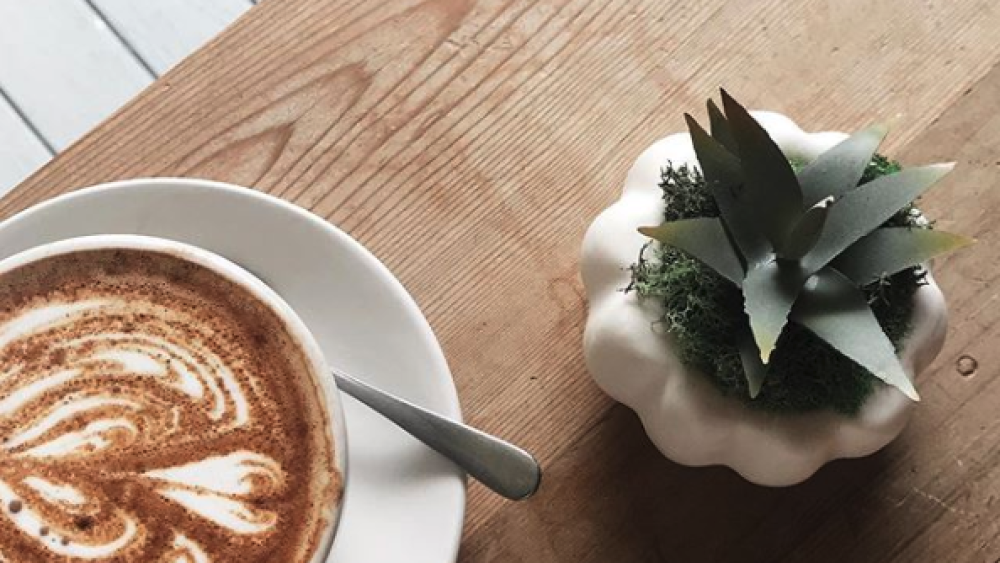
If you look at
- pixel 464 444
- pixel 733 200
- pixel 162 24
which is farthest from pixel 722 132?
pixel 162 24

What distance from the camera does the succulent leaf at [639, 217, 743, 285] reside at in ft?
2.71

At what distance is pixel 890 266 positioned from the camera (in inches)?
32.7

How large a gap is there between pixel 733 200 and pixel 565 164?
21 centimetres

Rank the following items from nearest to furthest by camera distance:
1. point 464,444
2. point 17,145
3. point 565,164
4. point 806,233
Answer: point 806,233 < point 464,444 < point 565,164 < point 17,145

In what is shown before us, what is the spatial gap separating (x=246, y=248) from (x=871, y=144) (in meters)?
0.43

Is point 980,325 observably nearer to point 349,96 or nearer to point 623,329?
point 623,329

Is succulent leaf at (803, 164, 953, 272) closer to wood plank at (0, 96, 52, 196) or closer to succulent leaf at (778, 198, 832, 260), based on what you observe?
succulent leaf at (778, 198, 832, 260)

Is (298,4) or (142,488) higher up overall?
(298,4)

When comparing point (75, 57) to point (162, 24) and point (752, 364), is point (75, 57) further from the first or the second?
point (752, 364)

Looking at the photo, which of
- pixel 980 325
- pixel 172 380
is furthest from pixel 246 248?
pixel 980 325

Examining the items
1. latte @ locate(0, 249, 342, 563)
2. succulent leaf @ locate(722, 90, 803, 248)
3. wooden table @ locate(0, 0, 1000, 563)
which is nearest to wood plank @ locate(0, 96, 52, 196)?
wooden table @ locate(0, 0, 1000, 563)

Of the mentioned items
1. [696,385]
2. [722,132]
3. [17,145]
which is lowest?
[696,385]

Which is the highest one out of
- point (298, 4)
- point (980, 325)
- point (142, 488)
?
point (298, 4)

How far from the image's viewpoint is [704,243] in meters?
0.83
